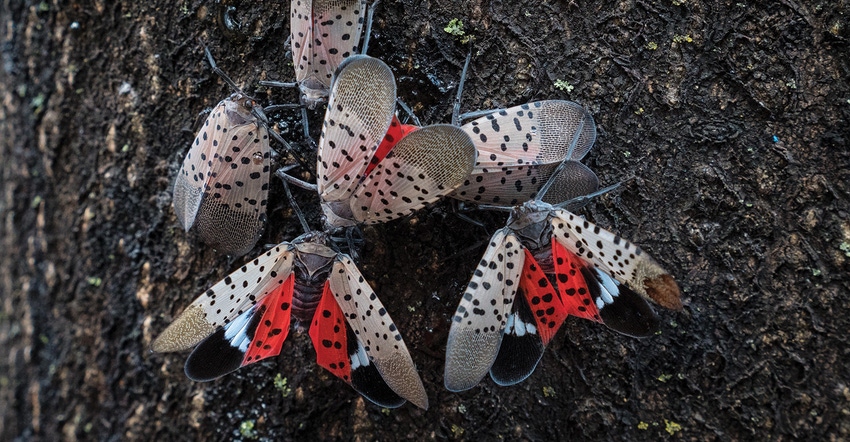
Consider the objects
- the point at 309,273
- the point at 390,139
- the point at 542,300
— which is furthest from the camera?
the point at 309,273

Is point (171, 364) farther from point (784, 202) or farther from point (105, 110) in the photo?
point (784, 202)

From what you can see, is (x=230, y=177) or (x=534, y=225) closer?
(x=534, y=225)

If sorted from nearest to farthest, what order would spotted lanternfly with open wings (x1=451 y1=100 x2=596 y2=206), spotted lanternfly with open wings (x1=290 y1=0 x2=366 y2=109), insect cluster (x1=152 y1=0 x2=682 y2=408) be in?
insect cluster (x1=152 y1=0 x2=682 y2=408), spotted lanternfly with open wings (x1=451 y1=100 x2=596 y2=206), spotted lanternfly with open wings (x1=290 y1=0 x2=366 y2=109)

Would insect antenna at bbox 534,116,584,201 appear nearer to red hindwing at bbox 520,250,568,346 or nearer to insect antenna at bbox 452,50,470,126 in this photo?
red hindwing at bbox 520,250,568,346

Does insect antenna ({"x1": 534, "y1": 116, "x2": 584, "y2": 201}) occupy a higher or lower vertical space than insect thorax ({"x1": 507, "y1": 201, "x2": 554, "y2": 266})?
higher

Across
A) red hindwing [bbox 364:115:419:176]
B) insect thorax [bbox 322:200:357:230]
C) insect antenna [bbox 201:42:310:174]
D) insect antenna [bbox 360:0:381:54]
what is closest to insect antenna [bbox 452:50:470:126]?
red hindwing [bbox 364:115:419:176]

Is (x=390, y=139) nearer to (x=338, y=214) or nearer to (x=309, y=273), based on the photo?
(x=338, y=214)

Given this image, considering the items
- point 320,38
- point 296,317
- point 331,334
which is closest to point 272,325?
point 296,317

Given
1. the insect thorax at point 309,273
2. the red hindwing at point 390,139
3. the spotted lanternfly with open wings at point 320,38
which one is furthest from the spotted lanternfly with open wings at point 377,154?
the spotted lanternfly with open wings at point 320,38

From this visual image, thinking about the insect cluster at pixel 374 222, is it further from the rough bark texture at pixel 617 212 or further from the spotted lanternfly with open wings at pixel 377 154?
the rough bark texture at pixel 617 212
